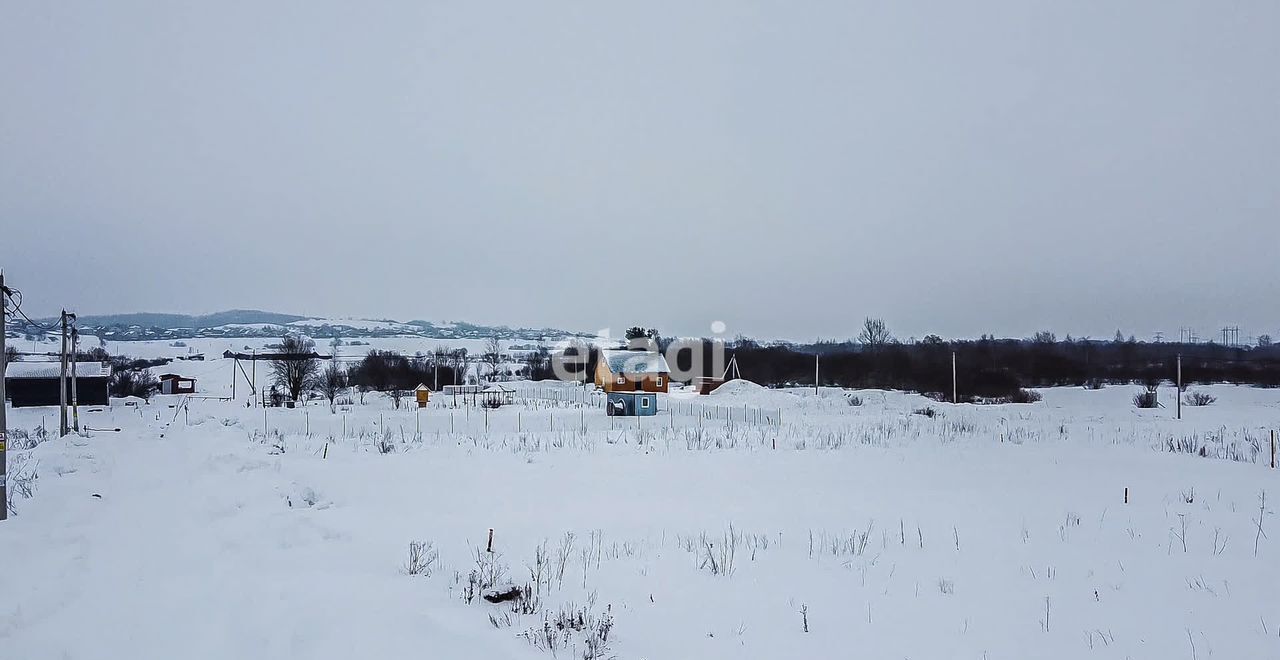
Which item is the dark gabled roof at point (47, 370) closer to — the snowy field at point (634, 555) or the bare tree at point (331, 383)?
the bare tree at point (331, 383)

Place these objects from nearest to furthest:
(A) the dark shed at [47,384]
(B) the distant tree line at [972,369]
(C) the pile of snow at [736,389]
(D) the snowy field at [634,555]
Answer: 1. (D) the snowy field at [634,555]
2. (A) the dark shed at [47,384]
3. (C) the pile of snow at [736,389]
4. (B) the distant tree line at [972,369]

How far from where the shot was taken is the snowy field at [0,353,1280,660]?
14.6 ft

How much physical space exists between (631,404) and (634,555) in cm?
2125

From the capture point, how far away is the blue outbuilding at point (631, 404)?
91.1ft

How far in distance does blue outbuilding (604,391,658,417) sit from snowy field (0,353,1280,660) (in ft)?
44.7

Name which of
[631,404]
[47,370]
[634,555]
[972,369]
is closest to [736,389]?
[631,404]

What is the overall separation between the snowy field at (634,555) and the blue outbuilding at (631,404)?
44.7ft

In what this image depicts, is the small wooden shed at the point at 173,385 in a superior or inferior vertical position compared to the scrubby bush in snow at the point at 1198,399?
inferior

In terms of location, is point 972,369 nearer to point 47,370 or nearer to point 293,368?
point 293,368

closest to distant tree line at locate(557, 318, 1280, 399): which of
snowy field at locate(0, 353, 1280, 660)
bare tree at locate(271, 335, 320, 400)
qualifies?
bare tree at locate(271, 335, 320, 400)

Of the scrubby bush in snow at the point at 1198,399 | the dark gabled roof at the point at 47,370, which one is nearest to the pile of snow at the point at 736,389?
the scrubby bush in snow at the point at 1198,399

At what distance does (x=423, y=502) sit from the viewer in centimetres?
930

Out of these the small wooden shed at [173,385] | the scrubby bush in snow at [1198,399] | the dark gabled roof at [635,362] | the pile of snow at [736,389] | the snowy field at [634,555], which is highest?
the dark gabled roof at [635,362]

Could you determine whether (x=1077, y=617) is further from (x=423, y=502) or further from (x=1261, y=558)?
(x=423, y=502)
